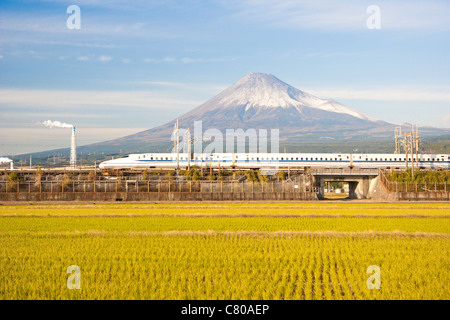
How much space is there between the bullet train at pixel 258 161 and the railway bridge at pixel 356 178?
88.6ft

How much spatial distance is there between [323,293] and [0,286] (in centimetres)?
819

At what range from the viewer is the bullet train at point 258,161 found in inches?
4156

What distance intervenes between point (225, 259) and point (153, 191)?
42.1m

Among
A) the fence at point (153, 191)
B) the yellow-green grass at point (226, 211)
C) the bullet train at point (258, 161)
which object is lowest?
the yellow-green grass at point (226, 211)

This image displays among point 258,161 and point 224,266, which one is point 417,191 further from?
point 258,161

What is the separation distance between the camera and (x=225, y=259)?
732 inches

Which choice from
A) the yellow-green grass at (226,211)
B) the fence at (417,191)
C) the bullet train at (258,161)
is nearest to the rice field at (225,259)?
the yellow-green grass at (226,211)

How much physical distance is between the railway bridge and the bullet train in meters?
27.0

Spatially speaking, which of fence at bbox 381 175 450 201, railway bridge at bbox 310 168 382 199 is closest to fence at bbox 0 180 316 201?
fence at bbox 381 175 450 201

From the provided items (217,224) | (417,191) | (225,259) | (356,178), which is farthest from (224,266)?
(356,178)

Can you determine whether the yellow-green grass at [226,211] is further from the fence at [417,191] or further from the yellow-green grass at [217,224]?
the fence at [417,191]

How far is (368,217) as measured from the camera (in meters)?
36.4

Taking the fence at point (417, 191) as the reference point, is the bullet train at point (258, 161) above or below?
above

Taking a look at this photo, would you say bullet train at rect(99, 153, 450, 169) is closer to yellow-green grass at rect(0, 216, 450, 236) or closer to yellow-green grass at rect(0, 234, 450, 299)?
yellow-green grass at rect(0, 216, 450, 236)
